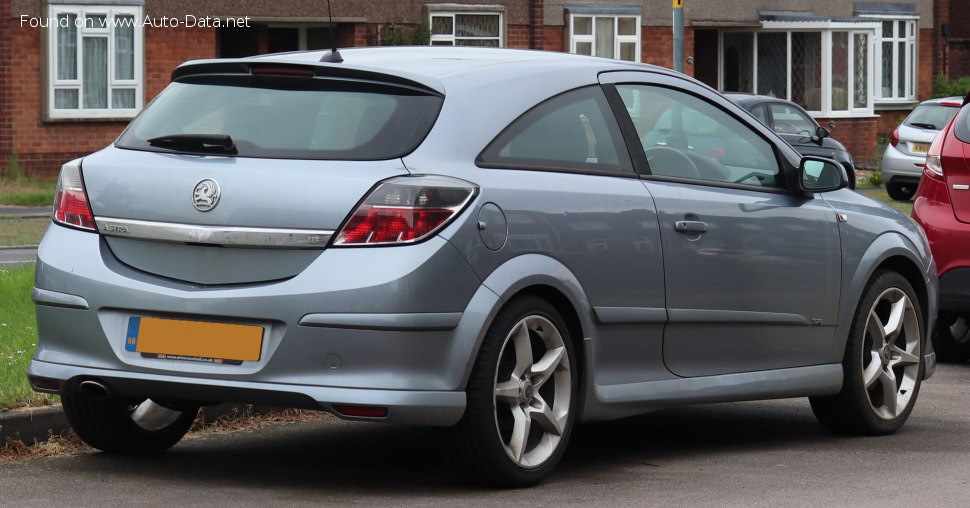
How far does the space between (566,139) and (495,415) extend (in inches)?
45.3

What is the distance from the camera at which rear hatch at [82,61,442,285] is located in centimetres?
564

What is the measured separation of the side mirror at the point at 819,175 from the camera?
7289mm

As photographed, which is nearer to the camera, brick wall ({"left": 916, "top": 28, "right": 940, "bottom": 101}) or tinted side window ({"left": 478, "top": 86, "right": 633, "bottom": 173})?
tinted side window ({"left": 478, "top": 86, "right": 633, "bottom": 173})

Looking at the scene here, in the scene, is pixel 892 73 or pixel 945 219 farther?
pixel 892 73

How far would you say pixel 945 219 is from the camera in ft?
32.2

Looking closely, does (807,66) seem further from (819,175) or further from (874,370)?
→ (819,175)

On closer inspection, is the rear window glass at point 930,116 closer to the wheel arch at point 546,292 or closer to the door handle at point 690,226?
the door handle at point 690,226

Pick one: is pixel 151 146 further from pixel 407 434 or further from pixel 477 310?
pixel 407 434

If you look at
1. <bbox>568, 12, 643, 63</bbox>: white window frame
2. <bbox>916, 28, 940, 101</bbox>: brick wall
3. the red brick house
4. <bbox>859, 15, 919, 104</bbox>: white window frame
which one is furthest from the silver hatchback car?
<bbox>916, 28, 940, 101</bbox>: brick wall

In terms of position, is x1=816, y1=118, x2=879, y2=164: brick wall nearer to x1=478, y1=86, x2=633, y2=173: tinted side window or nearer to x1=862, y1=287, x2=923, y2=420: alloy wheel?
x1=862, y1=287, x2=923, y2=420: alloy wheel

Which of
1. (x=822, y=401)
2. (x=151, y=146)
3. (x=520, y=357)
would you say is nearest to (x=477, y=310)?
(x=520, y=357)

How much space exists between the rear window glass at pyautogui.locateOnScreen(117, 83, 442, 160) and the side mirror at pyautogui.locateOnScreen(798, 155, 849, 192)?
6.68ft

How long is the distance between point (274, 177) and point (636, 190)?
1485mm

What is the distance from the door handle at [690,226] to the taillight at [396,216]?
4.22 feet
